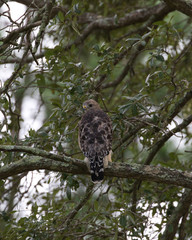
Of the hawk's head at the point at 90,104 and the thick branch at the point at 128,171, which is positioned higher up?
the hawk's head at the point at 90,104

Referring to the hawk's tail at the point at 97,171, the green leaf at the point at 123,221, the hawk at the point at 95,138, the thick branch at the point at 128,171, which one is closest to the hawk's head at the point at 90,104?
the hawk at the point at 95,138

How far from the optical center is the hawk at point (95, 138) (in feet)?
13.0

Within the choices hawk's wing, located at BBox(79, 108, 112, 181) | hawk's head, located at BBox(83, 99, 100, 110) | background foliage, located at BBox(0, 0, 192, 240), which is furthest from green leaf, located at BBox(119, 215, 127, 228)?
hawk's head, located at BBox(83, 99, 100, 110)

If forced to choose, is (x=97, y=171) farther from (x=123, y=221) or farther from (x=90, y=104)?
(x=90, y=104)

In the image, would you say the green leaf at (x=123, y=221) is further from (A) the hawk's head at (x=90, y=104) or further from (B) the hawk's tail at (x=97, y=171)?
(A) the hawk's head at (x=90, y=104)

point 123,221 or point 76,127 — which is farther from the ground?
point 76,127

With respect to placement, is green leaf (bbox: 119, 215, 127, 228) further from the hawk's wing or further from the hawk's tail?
the hawk's wing

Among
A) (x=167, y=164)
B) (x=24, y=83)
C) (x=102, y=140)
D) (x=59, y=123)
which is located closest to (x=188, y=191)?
(x=167, y=164)

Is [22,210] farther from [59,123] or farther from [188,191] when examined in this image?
[188,191]

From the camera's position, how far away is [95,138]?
14.6 ft

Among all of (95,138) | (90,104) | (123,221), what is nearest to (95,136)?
(95,138)

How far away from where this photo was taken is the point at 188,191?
4.37 m

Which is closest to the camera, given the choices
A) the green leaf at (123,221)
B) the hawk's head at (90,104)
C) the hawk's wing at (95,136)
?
the green leaf at (123,221)

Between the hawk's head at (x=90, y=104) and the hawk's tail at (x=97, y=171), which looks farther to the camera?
the hawk's head at (x=90, y=104)
